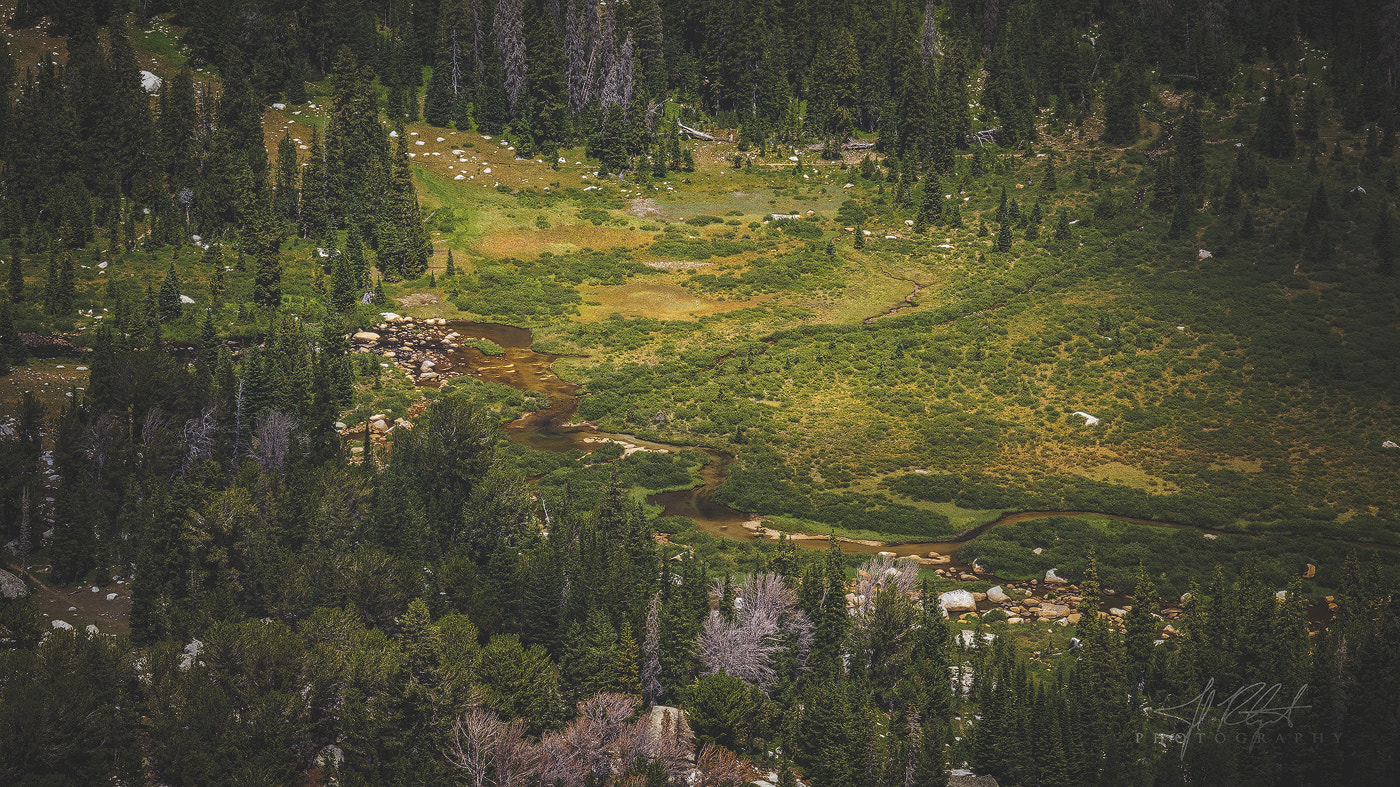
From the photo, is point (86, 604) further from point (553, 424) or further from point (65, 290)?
point (553, 424)

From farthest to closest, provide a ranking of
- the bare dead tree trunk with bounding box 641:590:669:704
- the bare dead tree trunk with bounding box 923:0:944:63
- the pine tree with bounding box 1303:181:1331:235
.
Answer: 1. the bare dead tree trunk with bounding box 923:0:944:63
2. the pine tree with bounding box 1303:181:1331:235
3. the bare dead tree trunk with bounding box 641:590:669:704

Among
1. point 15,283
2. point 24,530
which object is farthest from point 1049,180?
point 24,530

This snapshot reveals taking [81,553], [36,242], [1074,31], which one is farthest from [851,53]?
[81,553]

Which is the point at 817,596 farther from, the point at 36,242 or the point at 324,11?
the point at 324,11

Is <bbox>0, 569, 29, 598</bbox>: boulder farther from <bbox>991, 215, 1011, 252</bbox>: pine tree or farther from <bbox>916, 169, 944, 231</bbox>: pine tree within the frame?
<bbox>916, 169, 944, 231</bbox>: pine tree

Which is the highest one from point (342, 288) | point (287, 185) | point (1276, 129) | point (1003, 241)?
point (1276, 129)

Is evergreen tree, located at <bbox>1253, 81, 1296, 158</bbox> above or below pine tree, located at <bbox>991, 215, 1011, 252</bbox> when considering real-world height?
above

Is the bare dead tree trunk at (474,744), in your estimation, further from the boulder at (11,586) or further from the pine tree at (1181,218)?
the pine tree at (1181,218)

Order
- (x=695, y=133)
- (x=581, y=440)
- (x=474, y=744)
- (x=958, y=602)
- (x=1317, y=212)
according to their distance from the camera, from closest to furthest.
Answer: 1. (x=474, y=744)
2. (x=958, y=602)
3. (x=581, y=440)
4. (x=1317, y=212)
5. (x=695, y=133)

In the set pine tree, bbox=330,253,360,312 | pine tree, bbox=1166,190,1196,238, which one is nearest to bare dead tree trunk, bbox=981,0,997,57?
pine tree, bbox=1166,190,1196,238
